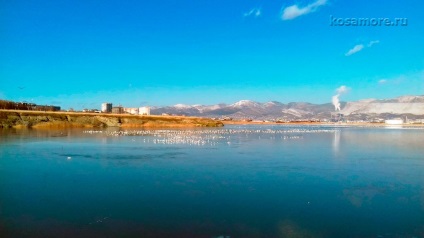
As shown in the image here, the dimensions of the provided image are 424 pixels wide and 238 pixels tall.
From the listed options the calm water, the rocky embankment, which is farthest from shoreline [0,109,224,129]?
the calm water

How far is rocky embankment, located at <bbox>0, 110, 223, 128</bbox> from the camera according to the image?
8236cm

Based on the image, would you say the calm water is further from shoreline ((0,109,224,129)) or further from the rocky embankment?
the rocky embankment

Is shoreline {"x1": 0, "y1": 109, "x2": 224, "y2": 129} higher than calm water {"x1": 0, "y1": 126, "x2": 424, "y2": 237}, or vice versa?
shoreline {"x1": 0, "y1": 109, "x2": 224, "y2": 129}

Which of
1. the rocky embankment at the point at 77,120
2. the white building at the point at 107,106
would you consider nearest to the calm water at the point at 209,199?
the rocky embankment at the point at 77,120

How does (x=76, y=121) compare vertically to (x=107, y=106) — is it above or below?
below

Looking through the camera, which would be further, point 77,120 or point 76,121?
point 77,120

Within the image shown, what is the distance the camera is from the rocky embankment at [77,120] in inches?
3242

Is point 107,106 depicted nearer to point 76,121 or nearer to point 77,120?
point 77,120

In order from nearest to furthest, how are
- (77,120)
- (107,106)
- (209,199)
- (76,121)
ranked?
(209,199) < (76,121) < (77,120) < (107,106)

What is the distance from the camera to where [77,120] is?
3698 inches

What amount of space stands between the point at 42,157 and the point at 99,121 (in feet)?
250

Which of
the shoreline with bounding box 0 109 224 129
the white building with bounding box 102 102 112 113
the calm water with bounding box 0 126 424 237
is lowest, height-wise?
the calm water with bounding box 0 126 424 237

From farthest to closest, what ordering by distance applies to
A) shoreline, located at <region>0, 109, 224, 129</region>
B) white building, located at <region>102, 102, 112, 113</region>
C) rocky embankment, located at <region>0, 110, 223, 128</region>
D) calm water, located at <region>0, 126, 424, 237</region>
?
1. white building, located at <region>102, 102, 112, 113</region>
2. rocky embankment, located at <region>0, 110, 223, 128</region>
3. shoreline, located at <region>0, 109, 224, 129</region>
4. calm water, located at <region>0, 126, 424, 237</region>

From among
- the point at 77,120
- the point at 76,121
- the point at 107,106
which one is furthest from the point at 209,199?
the point at 107,106
